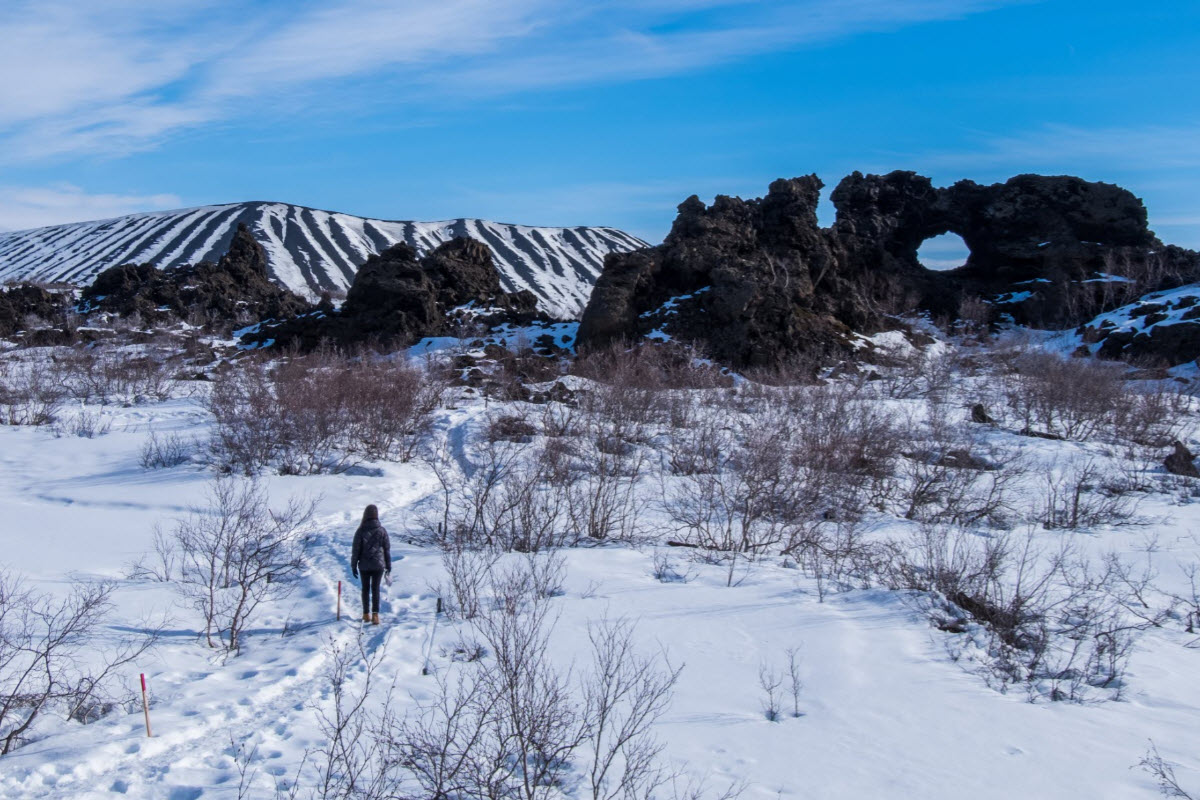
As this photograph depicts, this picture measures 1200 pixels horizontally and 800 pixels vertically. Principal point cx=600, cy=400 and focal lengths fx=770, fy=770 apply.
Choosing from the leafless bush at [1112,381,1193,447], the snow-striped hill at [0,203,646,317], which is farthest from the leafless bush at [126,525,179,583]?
the snow-striped hill at [0,203,646,317]

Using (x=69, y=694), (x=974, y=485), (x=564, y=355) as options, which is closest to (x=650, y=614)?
(x=69, y=694)

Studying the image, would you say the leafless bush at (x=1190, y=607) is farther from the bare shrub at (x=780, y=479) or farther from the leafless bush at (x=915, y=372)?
the leafless bush at (x=915, y=372)

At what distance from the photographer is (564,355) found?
2970cm

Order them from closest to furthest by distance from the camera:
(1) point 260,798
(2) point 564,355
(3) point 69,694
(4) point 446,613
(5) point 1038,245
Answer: (1) point 260,798 → (3) point 69,694 → (4) point 446,613 → (2) point 564,355 → (5) point 1038,245

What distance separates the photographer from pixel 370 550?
8.44 metres

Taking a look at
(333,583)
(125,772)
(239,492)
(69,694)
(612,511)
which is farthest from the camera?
(239,492)

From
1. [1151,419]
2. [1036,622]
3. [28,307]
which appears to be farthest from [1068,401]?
[28,307]

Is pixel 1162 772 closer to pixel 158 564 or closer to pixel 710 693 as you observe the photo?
pixel 710 693

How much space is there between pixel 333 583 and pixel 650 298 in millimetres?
21790

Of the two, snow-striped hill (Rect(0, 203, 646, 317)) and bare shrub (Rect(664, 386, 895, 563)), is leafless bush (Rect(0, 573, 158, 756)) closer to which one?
bare shrub (Rect(664, 386, 895, 563))

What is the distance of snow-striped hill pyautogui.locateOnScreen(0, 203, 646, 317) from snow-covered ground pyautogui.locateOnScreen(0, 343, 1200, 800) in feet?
147

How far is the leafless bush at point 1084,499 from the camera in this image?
14.8 metres

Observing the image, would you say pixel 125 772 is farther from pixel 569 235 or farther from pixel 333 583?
pixel 569 235

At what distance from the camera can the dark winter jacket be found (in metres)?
8.35
